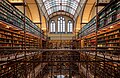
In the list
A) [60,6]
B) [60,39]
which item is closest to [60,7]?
[60,6]

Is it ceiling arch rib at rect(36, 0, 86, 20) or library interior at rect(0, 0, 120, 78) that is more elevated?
ceiling arch rib at rect(36, 0, 86, 20)

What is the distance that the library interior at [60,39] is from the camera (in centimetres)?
325

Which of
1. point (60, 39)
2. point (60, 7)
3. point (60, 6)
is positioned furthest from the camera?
point (60, 7)

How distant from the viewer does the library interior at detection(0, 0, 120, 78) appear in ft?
10.7

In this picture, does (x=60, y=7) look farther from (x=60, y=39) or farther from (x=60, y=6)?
(x=60, y=39)

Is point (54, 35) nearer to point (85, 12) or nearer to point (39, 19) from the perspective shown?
point (39, 19)

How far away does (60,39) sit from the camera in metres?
20.1

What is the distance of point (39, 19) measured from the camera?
17.1 m

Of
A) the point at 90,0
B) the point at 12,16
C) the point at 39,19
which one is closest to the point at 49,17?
the point at 39,19

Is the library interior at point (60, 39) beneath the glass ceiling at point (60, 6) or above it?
beneath

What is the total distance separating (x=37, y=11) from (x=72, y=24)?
1105cm

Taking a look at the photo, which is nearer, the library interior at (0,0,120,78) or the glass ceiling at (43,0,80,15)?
the library interior at (0,0,120,78)

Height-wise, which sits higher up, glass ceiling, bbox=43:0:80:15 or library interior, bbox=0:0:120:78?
glass ceiling, bbox=43:0:80:15

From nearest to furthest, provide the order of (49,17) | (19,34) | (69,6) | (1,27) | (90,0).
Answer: (1,27) → (19,34) → (90,0) → (69,6) → (49,17)
